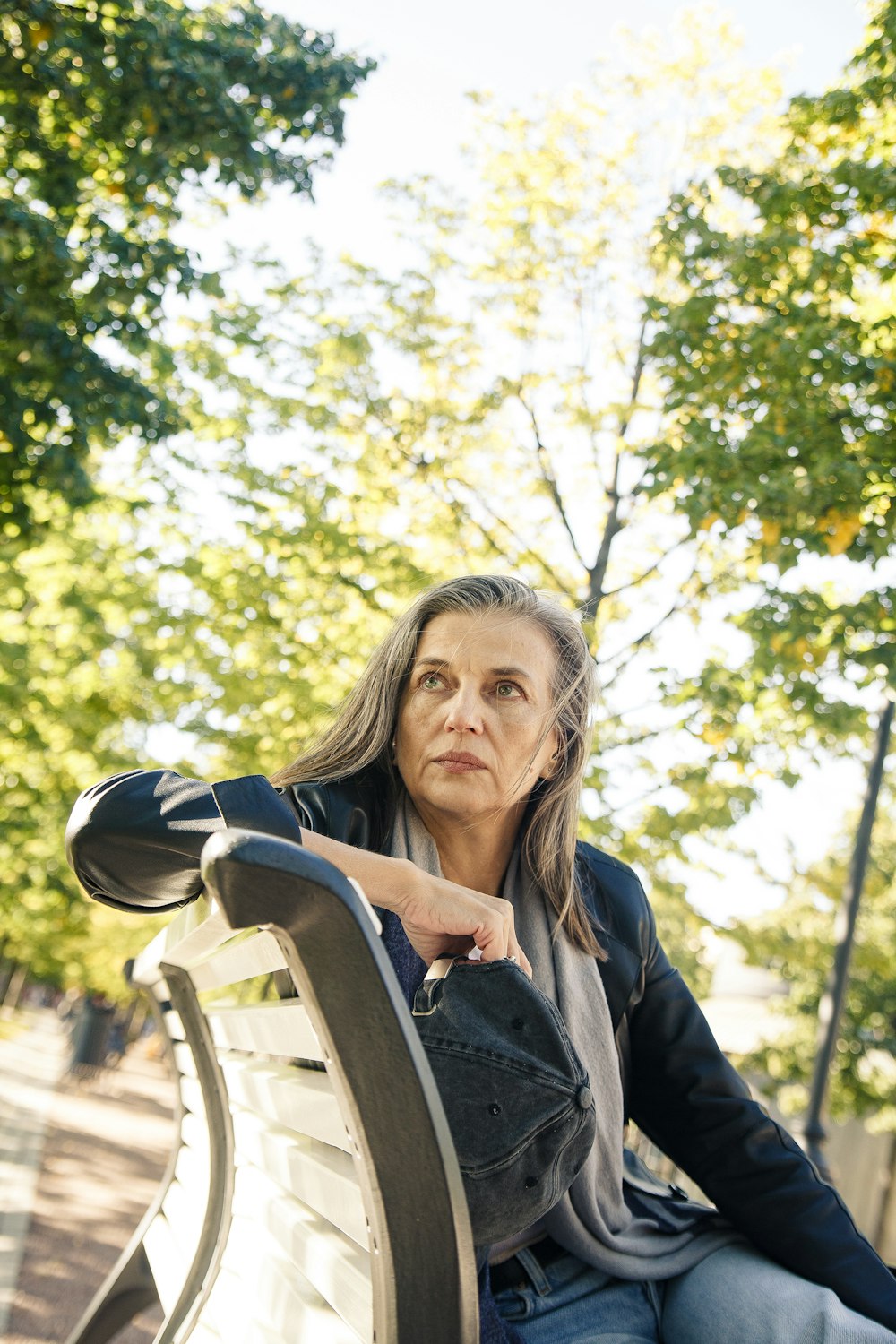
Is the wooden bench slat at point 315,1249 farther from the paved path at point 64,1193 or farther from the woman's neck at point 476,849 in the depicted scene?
the paved path at point 64,1193

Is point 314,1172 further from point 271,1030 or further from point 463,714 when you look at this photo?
point 463,714

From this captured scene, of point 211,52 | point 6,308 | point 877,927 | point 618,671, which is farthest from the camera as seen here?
point 877,927

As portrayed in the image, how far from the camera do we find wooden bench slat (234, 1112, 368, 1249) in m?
0.95

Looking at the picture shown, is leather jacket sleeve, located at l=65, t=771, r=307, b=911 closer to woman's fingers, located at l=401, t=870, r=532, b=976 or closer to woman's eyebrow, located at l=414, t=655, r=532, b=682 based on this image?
woman's fingers, located at l=401, t=870, r=532, b=976

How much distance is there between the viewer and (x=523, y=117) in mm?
11242

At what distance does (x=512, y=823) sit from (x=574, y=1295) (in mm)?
874

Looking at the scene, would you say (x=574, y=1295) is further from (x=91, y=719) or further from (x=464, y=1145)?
(x=91, y=719)

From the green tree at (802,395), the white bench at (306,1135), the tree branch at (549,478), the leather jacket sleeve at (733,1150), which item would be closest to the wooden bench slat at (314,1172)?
the white bench at (306,1135)

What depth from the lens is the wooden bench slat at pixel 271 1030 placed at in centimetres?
98

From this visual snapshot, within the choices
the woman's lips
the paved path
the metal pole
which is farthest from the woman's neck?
the metal pole

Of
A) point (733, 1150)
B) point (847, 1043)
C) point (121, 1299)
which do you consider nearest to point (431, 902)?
point (733, 1150)

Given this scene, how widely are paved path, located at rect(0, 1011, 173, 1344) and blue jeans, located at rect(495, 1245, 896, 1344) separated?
3.65m

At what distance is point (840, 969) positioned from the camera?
9.44m

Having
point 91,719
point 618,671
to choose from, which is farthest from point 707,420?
point 91,719
